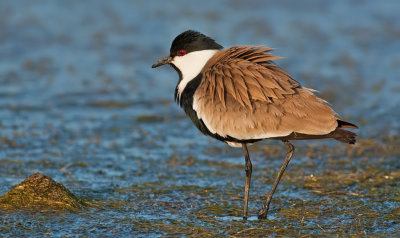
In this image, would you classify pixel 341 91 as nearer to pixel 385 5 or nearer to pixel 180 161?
pixel 180 161

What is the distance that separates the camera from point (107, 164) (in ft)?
26.7

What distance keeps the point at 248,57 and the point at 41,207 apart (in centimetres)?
253

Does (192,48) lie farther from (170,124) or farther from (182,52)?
(170,124)

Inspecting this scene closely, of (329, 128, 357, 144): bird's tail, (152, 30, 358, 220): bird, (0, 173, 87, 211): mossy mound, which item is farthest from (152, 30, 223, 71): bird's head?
(0, 173, 87, 211): mossy mound

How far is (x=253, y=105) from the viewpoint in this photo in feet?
20.3

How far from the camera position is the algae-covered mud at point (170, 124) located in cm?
626

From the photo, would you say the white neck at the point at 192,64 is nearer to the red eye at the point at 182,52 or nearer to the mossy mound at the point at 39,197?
the red eye at the point at 182,52

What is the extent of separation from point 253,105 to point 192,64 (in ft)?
3.25

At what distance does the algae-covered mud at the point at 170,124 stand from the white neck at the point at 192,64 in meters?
1.27

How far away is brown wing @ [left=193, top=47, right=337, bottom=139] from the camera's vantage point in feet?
19.8

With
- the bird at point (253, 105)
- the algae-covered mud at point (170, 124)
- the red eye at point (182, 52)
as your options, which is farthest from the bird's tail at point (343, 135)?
the red eye at point (182, 52)

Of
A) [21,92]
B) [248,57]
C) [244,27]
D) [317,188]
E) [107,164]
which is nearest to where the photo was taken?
Answer: [248,57]

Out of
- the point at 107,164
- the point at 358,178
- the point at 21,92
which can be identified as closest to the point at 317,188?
the point at 358,178

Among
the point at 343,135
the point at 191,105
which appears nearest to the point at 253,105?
the point at 191,105
